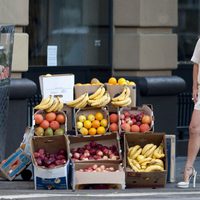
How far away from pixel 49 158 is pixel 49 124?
41 centimetres

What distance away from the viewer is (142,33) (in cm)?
1460

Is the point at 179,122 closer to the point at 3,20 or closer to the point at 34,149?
the point at 3,20

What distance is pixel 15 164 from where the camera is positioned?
1146 cm

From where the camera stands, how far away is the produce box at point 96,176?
10766 mm

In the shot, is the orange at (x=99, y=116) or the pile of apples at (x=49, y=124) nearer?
the pile of apples at (x=49, y=124)

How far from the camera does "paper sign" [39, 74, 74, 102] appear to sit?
1130 cm

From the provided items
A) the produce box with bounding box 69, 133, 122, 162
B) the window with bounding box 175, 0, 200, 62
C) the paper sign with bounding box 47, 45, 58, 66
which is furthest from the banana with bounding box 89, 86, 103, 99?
the window with bounding box 175, 0, 200, 62

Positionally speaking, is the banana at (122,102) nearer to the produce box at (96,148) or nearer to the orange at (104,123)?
the orange at (104,123)

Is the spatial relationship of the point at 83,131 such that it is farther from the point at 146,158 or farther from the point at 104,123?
the point at 146,158

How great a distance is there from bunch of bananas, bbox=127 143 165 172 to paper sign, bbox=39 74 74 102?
0.96 m

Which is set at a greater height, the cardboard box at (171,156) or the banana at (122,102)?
the banana at (122,102)

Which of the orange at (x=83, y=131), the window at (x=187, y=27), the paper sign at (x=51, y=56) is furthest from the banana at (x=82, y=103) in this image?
the window at (x=187, y=27)

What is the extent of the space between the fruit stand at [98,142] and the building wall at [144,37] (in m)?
3.03

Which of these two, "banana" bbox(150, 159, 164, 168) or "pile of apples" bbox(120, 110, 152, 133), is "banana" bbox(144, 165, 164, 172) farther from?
"pile of apples" bbox(120, 110, 152, 133)
